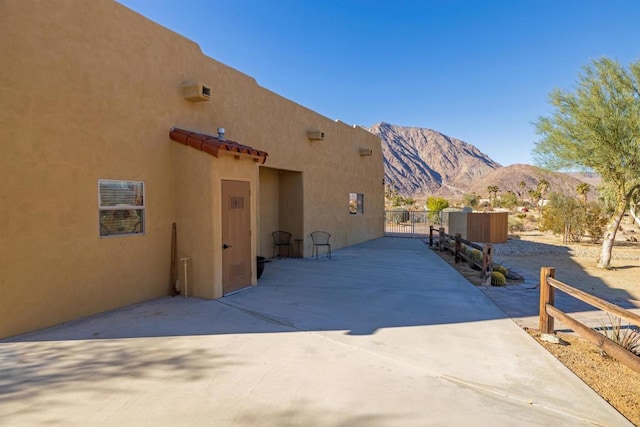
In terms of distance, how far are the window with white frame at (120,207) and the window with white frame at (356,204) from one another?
11166 millimetres

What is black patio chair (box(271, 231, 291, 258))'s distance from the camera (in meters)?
12.5

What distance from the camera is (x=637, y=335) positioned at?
16.7 ft

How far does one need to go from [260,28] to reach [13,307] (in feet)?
43.3

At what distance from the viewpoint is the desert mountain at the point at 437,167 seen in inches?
3500

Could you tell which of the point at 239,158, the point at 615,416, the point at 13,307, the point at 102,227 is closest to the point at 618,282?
the point at 615,416

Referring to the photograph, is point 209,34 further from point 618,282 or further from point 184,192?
point 618,282

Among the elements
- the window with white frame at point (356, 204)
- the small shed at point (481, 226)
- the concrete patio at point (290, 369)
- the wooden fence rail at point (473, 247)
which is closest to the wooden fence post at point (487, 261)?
the wooden fence rail at point (473, 247)

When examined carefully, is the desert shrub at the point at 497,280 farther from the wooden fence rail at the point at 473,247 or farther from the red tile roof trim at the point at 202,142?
the red tile roof trim at the point at 202,142

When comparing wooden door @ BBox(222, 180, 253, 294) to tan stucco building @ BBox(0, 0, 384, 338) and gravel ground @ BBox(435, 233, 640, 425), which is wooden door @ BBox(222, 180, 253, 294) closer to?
tan stucco building @ BBox(0, 0, 384, 338)

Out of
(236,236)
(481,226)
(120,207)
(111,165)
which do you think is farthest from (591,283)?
(111,165)

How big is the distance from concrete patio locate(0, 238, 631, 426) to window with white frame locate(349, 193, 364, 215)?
10.3 meters

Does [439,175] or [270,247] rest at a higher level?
[439,175]

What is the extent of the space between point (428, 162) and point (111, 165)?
12233 cm

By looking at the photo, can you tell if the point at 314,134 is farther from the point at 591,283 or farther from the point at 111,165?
the point at 591,283
